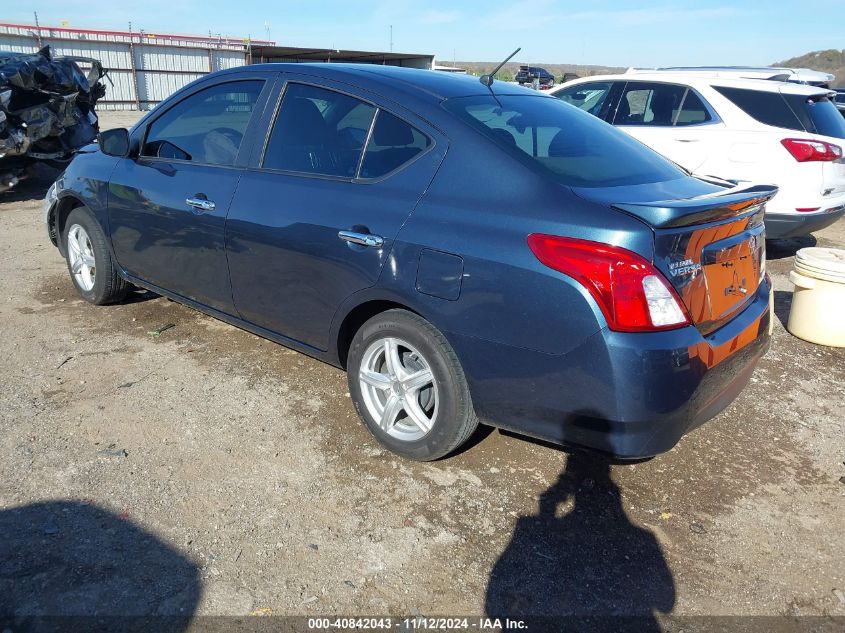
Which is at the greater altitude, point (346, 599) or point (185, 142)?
point (185, 142)

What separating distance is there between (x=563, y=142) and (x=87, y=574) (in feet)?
8.65

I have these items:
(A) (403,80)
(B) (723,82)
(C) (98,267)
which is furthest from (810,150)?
(C) (98,267)

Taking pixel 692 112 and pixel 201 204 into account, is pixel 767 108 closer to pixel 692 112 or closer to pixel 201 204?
pixel 692 112

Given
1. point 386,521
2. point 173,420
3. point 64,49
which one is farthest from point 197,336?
point 64,49

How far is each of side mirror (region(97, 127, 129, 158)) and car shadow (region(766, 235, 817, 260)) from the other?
21.1ft

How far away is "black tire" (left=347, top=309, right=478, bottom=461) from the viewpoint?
2801 mm

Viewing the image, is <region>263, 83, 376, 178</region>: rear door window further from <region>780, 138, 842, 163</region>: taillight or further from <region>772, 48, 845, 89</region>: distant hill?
<region>772, 48, 845, 89</region>: distant hill

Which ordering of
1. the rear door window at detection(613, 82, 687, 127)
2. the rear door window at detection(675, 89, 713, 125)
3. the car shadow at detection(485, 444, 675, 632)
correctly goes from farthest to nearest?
the rear door window at detection(613, 82, 687, 127) → the rear door window at detection(675, 89, 713, 125) → the car shadow at detection(485, 444, 675, 632)

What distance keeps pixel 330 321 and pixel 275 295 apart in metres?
0.40

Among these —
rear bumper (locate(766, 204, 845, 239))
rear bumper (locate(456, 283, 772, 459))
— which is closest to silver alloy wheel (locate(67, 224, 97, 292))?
rear bumper (locate(456, 283, 772, 459))

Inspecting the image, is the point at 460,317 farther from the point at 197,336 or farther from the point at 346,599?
→ the point at 197,336

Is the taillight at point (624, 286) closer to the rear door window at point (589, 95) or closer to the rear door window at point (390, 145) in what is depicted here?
the rear door window at point (390, 145)

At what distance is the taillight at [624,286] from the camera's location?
2.31m

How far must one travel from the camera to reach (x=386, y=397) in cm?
320
